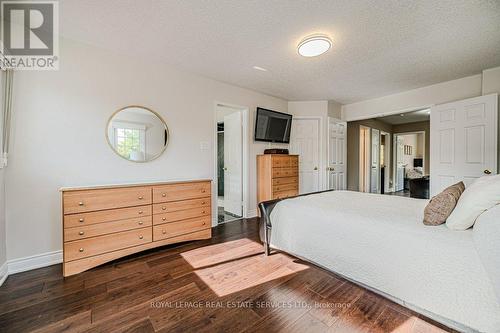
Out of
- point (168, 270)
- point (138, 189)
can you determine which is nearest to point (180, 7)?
point (138, 189)

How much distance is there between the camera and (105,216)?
2123mm

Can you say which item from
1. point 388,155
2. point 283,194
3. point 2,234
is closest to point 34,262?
point 2,234

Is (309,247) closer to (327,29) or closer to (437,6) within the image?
(327,29)

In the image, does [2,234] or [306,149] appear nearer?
[2,234]

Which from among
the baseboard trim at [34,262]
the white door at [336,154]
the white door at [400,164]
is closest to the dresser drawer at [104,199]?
the baseboard trim at [34,262]

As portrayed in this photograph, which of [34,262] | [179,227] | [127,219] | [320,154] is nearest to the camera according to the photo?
[34,262]

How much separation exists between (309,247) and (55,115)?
2.95 m

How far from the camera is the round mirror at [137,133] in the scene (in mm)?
2588

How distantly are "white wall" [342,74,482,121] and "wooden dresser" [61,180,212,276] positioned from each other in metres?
3.87

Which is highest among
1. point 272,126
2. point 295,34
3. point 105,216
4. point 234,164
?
point 295,34

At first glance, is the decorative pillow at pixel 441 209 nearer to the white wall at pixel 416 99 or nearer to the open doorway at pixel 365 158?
the white wall at pixel 416 99

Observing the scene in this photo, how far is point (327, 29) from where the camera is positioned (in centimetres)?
210

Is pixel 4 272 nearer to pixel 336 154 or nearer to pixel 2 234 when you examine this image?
pixel 2 234

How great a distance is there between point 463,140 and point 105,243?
498 centimetres
